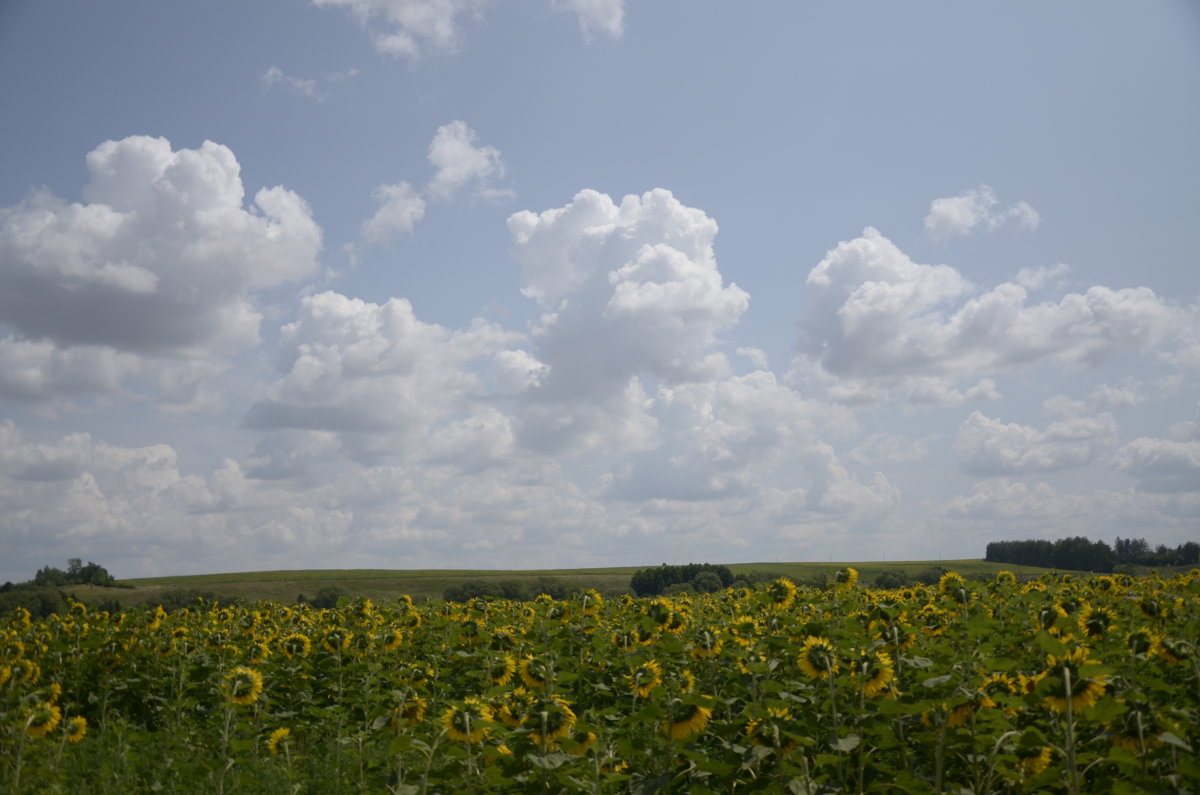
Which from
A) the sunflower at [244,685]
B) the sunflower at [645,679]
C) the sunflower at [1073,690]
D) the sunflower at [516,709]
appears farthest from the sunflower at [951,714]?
the sunflower at [244,685]

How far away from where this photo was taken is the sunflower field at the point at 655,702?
249 inches

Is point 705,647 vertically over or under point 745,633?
under

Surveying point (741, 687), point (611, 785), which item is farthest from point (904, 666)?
point (611, 785)

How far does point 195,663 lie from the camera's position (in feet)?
41.5

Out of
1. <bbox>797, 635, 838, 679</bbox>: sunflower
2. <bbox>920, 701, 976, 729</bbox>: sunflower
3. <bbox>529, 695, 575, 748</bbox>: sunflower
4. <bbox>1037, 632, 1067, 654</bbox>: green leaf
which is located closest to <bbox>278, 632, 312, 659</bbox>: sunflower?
<bbox>529, 695, 575, 748</bbox>: sunflower

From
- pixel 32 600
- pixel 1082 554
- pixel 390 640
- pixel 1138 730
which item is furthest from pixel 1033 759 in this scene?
pixel 1082 554

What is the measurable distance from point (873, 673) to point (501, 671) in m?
3.71

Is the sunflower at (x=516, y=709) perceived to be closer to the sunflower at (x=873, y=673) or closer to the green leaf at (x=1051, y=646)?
the sunflower at (x=873, y=673)

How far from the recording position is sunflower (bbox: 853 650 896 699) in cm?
723

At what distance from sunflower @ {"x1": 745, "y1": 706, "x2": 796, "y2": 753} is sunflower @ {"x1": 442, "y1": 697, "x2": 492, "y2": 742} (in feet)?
7.67

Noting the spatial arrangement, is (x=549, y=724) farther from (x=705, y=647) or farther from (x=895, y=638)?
(x=705, y=647)

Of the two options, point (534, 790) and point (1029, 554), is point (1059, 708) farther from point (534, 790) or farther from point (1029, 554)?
point (1029, 554)

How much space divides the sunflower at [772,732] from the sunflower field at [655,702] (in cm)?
2

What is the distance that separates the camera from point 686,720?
7.21 m
